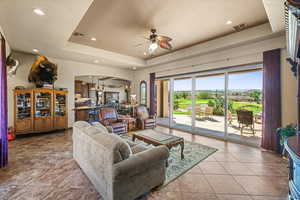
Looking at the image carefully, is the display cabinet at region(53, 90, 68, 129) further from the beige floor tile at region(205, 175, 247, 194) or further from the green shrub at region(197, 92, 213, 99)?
the green shrub at region(197, 92, 213, 99)

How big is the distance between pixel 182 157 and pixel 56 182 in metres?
2.36

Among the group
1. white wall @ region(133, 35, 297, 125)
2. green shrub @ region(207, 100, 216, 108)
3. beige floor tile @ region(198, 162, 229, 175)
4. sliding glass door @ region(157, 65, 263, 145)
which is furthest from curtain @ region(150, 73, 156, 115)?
beige floor tile @ region(198, 162, 229, 175)

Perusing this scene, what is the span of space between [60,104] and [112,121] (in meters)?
2.22

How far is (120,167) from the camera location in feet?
4.81

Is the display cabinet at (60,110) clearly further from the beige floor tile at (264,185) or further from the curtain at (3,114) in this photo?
the beige floor tile at (264,185)

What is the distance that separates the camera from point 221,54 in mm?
4266

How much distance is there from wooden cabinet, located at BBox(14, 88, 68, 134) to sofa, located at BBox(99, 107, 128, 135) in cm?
175

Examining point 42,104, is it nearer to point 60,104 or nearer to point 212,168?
point 60,104

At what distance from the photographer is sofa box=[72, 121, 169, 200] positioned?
149 centimetres

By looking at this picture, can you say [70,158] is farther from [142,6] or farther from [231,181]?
[142,6]

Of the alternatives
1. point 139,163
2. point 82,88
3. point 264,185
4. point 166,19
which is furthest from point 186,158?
point 82,88

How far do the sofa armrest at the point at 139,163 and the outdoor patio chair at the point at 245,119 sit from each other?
3.60 metres

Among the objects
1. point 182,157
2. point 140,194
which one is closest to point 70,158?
point 140,194

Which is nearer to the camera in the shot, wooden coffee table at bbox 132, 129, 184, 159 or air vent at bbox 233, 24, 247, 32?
wooden coffee table at bbox 132, 129, 184, 159
